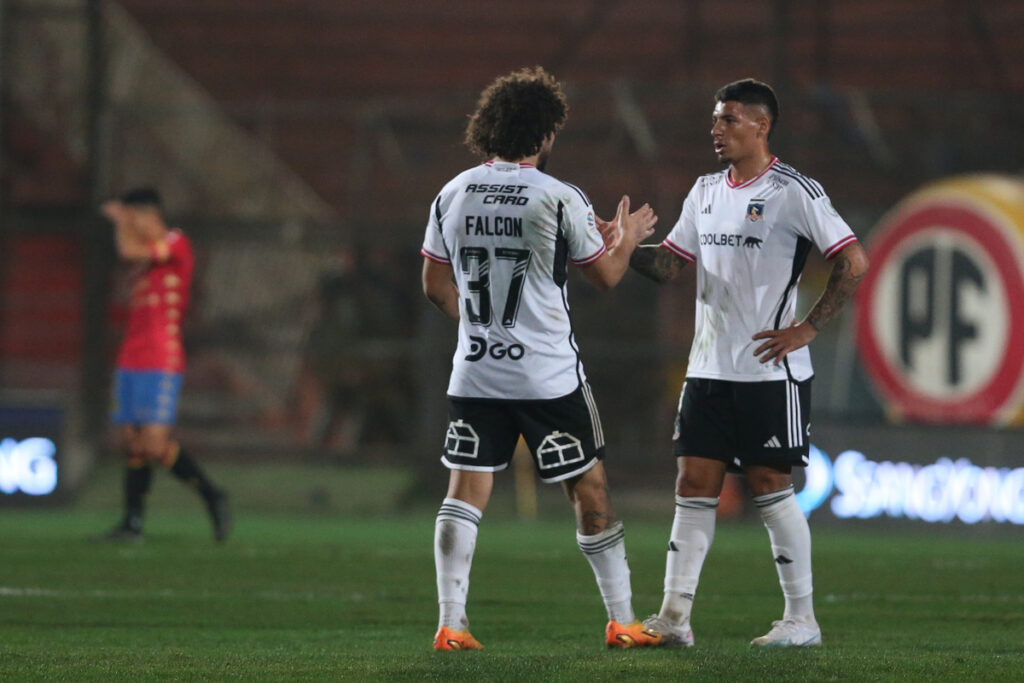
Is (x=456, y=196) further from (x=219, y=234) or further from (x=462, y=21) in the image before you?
(x=462, y=21)

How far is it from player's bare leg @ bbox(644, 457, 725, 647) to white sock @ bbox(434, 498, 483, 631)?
2.57ft

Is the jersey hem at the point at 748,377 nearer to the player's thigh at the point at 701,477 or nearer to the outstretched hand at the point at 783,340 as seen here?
the outstretched hand at the point at 783,340

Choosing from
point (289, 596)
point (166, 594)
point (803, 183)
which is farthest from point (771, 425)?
point (166, 594)

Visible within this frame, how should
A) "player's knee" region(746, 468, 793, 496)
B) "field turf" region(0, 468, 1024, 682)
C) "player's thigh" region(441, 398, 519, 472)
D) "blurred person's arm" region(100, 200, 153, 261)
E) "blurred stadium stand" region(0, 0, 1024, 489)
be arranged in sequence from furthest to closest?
"blurred stadium stand" region(0, 0, 1024, 489)
"blurred person's arm" region(100, 200, 153, 261)
"player's knee" region(746, 468, 793, 496)
"player's thigh" region(441, 398, 519, 472)
"field turf" region(0, 468, 1024, 682)

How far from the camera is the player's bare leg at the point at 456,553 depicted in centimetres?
575

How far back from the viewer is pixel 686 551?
20.3 feet

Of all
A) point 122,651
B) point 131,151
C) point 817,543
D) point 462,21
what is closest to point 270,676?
point 122,651

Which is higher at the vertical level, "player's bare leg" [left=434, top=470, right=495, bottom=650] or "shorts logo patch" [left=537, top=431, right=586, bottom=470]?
"shorts logo patch" [left=537, top=431, right=586, bottom=470]

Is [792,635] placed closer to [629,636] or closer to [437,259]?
[629,636]

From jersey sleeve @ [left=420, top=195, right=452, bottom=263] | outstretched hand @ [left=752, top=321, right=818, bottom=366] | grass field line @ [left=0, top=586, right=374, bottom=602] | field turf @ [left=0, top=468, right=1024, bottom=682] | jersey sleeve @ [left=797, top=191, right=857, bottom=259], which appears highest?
jersey sleeve @ [left=797, top=191, right=857, bottom=259]

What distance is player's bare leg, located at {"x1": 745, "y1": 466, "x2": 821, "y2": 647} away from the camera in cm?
618

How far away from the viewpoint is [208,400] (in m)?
16.9

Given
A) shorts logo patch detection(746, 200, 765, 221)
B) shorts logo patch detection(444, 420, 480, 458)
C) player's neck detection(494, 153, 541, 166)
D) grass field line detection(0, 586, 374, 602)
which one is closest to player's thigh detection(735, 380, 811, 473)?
shorts logo patch detection(746, 200, 765, 221)

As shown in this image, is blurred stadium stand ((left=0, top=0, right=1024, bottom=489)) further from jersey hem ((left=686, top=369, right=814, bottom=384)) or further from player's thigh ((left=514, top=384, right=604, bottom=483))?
player's thigh ((left=514, top=384, right=604, bottom=483))
